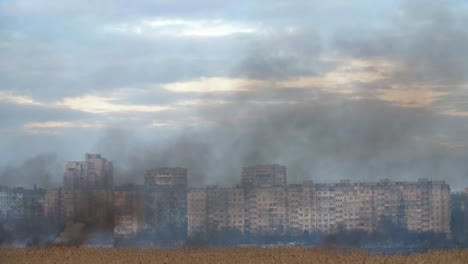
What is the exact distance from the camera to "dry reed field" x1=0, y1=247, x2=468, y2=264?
3812cm

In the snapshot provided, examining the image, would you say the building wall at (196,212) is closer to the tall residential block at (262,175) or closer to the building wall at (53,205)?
the tall residential block at (262,175)

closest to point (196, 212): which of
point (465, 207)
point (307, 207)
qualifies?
point (307, 207)

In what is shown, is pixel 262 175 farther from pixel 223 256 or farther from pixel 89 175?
pixel 223 256

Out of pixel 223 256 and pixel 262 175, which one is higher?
pixel 262 175

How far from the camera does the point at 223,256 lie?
137ft

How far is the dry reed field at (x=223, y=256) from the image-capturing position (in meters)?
38.1

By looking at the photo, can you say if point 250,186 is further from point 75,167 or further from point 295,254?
point 295,254

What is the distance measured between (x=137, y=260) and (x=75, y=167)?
37.8 m

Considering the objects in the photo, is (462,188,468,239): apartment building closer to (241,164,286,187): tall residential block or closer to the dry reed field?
(241,164,286,187): tall residential block

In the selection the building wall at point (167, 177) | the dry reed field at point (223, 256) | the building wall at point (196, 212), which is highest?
the building wall at point (167, 177)

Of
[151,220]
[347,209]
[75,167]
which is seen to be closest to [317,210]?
[347,209]

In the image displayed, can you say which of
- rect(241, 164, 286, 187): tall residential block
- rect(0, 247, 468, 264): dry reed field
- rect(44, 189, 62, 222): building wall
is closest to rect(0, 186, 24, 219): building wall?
rect(44, 189, 62, 222): building wall

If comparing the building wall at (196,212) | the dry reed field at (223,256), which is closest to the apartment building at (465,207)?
the building wall at (196,212)

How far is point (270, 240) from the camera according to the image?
82.8 metres
